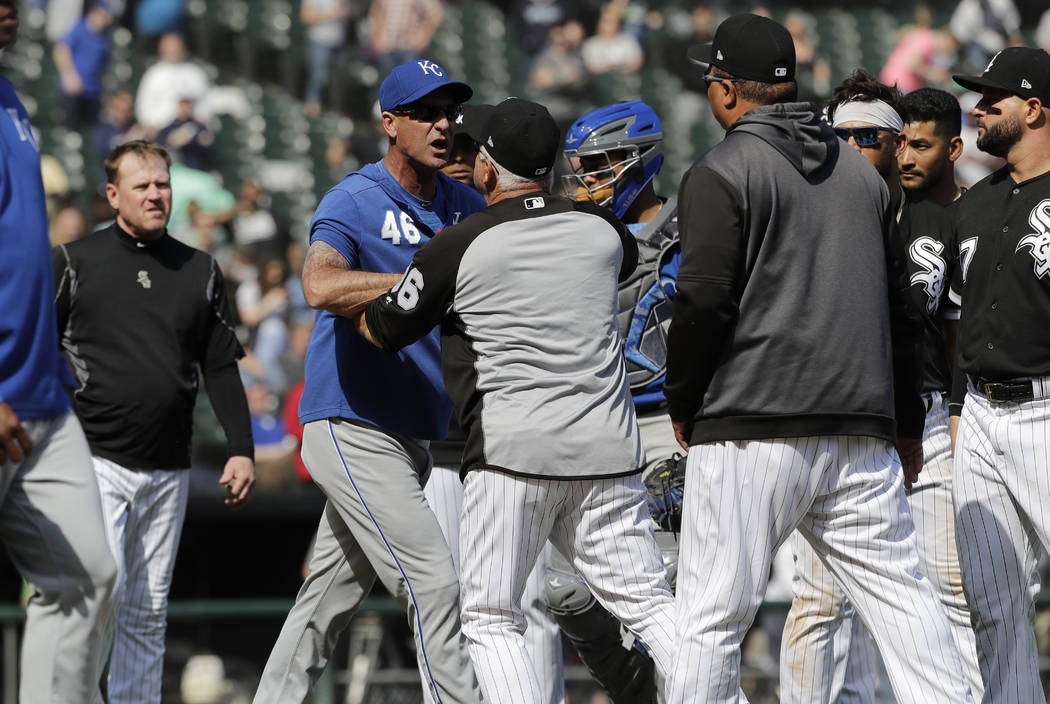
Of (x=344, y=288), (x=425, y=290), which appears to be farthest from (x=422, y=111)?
(x=425, y=290)

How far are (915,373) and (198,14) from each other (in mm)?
13098

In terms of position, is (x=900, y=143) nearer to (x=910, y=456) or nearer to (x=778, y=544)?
(x=910, y=456)

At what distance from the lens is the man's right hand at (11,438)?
378 cm

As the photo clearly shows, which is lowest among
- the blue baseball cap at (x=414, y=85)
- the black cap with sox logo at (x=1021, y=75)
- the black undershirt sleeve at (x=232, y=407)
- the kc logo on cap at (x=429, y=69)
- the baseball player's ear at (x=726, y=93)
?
the black undershirt sleeve at (x=232, y=407)

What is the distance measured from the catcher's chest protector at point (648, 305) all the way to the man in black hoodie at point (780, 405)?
4.47 feet

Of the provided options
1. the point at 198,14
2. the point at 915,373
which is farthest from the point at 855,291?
the point at 198,14

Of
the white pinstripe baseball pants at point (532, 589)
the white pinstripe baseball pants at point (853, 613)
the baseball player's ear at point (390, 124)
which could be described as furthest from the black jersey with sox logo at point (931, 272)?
the baseball player's ear at point (390, 124)

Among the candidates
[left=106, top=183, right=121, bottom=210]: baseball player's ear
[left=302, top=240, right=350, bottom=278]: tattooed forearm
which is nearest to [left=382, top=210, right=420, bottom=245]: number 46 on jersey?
[left=302, top=240, right=350, bottom=278]: tattooed forearm

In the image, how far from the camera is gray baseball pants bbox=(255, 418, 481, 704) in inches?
180

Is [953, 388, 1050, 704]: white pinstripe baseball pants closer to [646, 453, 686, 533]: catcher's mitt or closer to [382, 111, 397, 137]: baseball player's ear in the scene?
[646, 453, 686, 533]: catcher's mitt

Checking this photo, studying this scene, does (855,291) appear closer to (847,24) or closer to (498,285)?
(498,285)

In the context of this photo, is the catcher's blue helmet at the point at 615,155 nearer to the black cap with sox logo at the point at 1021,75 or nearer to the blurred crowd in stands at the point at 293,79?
the black cap with sox logo at the point at 1021,75

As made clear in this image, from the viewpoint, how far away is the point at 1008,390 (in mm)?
4641

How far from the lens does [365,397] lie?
4.81 metres
